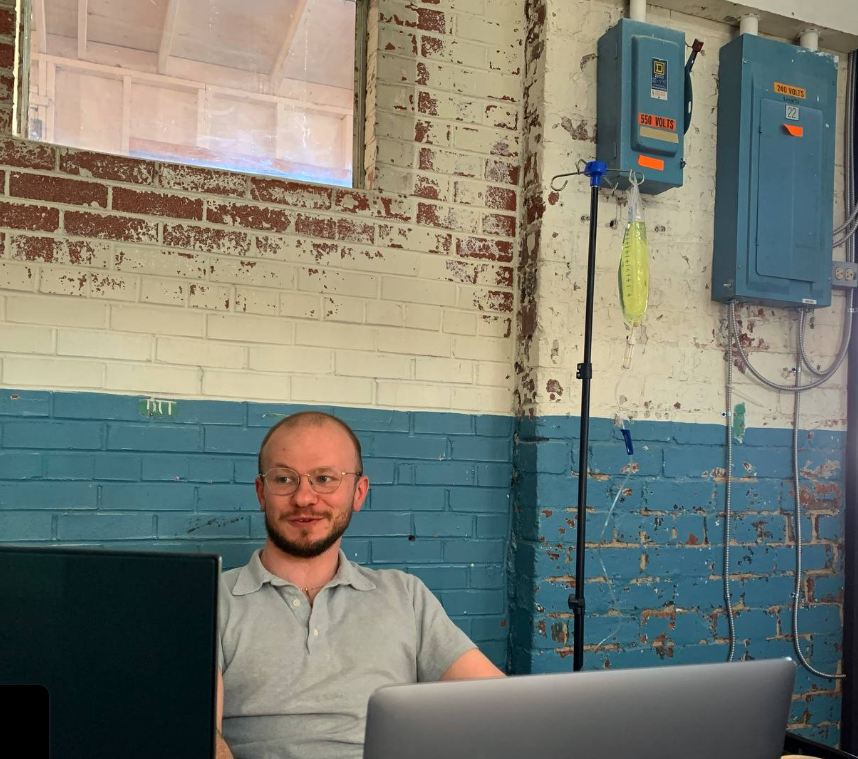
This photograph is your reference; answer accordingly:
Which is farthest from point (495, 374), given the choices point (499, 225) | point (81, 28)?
point (81, 28)

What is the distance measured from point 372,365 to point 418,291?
0.88 ft

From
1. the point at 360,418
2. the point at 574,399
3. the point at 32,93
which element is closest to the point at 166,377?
the point at 360,418

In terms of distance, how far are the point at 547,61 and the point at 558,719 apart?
2.23 metres

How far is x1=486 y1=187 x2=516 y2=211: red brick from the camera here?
2.58 meters

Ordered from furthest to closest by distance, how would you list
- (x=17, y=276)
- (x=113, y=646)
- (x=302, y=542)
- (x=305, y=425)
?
(x=17, y=276) < (x=305, y=425) < (x=302, y=542) < (x=113, y=646)

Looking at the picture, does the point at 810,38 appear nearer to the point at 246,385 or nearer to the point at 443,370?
the point at 443,370

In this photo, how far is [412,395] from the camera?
2471mm

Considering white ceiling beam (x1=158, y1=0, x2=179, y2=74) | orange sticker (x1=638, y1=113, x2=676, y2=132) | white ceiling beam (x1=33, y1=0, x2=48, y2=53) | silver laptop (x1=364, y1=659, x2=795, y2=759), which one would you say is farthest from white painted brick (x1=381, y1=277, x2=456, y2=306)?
silver laptop (x1=364, y1=659, x2=795, y2=759)

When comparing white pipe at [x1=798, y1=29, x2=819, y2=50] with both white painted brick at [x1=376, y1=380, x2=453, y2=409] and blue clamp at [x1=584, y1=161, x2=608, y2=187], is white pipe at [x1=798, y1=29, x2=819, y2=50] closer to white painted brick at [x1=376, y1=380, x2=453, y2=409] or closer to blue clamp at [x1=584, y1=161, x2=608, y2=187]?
blue clamp at [x1=584, y1=161, x2=608, y2=187]

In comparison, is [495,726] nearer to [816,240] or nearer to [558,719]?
[558,719]

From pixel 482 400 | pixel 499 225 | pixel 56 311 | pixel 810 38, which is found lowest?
pixel 482 400

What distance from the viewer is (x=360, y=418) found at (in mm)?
2410

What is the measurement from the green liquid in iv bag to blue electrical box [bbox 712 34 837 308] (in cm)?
44

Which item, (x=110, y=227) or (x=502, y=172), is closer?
(x=110, y=227)
